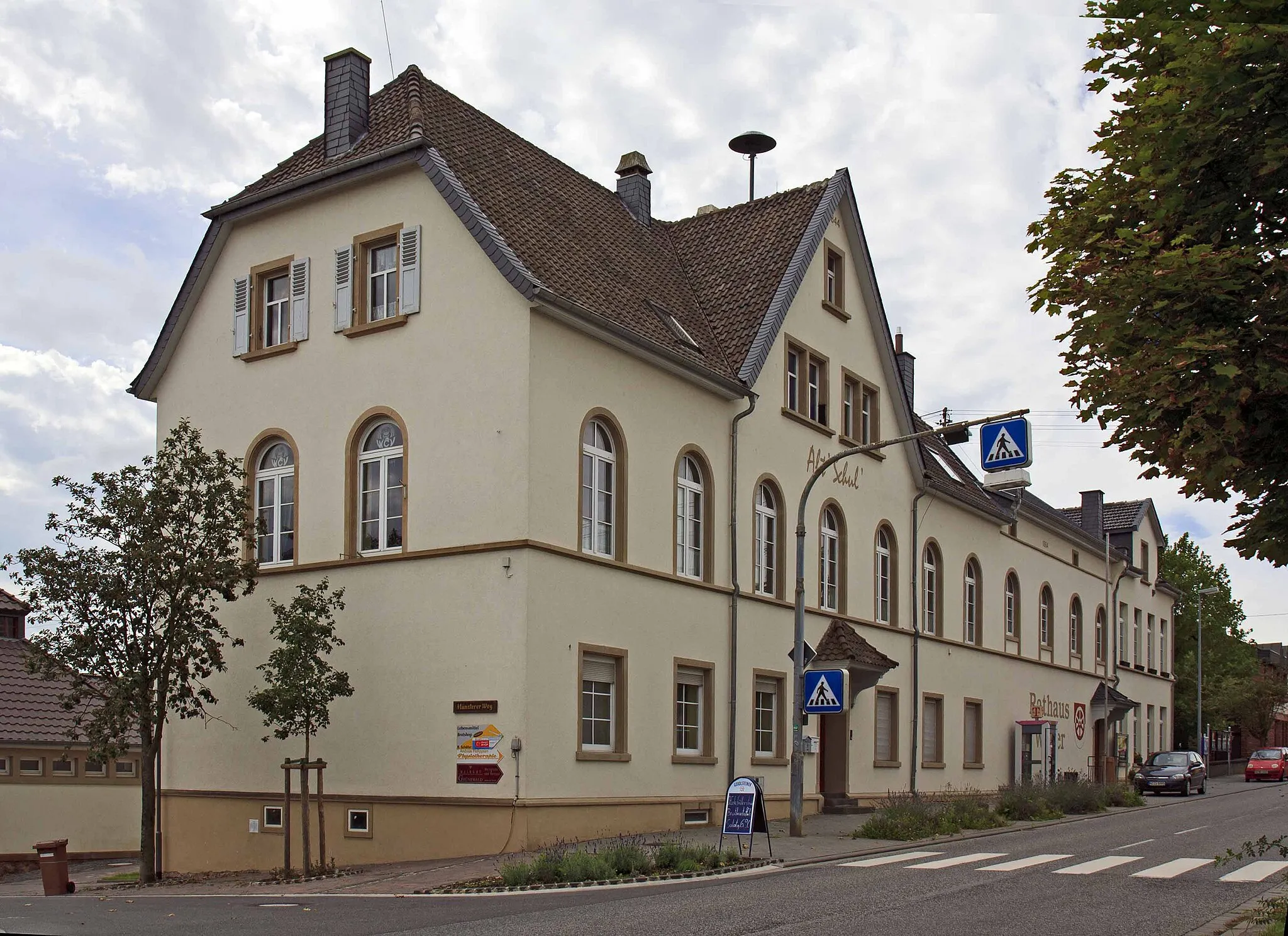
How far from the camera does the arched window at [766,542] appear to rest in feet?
86.1

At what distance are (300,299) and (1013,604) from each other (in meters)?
24.0

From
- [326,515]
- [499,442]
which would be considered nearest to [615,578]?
[499,442]

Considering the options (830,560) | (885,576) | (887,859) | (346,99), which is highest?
(346,99)

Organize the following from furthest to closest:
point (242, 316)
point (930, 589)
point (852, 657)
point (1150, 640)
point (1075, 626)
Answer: point (1150, 640), point (1075, 626), point (930, 589), point (852, 657), point (242, 316)

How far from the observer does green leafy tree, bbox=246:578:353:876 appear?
1909 cm

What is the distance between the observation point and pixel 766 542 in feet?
87.6

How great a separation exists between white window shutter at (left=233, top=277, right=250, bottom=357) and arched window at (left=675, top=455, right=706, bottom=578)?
25.7ft

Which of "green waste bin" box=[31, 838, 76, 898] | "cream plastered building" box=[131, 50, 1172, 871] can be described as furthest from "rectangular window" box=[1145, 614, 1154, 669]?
"green waste bin" box=[31, 838, 76, 898]

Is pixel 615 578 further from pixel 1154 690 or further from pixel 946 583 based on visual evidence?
pixel 1154 690

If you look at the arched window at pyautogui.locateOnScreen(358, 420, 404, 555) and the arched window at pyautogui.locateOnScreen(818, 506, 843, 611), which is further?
the arched window at pyautogui.locateOnScreen(818, 506, 843, 611)

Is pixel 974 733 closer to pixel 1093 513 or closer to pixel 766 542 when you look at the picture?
pixel 766 542

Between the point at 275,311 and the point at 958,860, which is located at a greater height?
the point at 275,311

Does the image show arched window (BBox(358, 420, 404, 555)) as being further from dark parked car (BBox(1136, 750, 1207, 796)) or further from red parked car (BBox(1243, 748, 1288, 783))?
red parked car (BBox(1243, 748, 1288, 783))

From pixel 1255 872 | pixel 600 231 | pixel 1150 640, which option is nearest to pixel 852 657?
pixel 600 231
